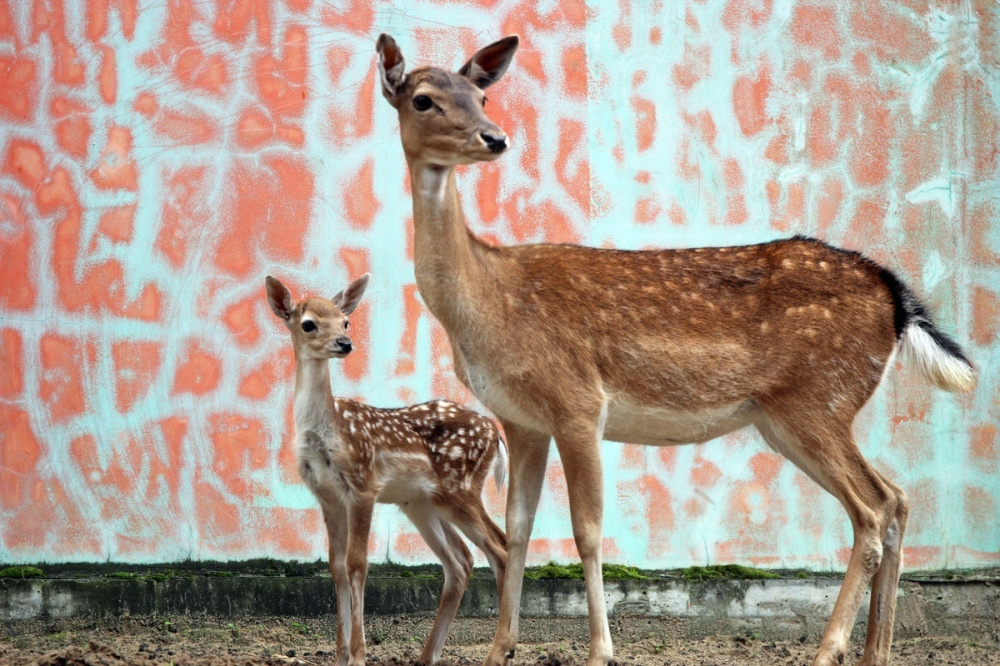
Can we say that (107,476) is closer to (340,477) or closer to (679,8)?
(340,477)

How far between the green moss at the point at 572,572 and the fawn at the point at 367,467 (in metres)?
0.95

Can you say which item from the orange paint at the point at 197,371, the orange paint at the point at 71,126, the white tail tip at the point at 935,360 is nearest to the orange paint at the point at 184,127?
the orange paint at the point at 71,126

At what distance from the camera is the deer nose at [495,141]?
530 cm

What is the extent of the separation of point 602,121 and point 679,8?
0.86 meters

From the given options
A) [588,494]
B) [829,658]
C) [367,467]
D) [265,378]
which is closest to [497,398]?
[588,494]

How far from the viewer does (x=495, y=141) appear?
532cm

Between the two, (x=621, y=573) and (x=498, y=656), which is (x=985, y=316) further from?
(x=498, y=656)

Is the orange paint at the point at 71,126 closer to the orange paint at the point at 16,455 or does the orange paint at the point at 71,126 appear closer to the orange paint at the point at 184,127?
the orange paint at the point at 184,127

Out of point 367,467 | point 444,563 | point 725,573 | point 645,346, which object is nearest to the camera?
point 645,346

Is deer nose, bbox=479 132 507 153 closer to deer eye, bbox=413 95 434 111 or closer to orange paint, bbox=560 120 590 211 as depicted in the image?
deer eye, bbox=413 95 434 111

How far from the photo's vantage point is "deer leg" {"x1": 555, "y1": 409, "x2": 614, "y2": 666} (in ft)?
18.6

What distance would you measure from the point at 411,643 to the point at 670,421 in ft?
7.33

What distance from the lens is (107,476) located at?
24.5 ft

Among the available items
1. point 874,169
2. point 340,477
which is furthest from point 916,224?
point 340,477
